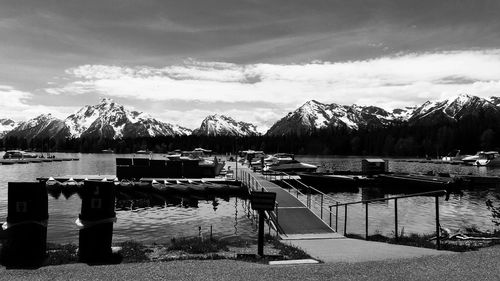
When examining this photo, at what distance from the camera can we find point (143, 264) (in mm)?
10875

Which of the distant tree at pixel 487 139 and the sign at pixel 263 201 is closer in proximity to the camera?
the sign at pixel 263 201

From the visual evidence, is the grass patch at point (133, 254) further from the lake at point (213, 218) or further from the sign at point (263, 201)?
the lake at point (213, 218)

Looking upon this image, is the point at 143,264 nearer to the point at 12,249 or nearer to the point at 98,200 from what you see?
the point at 98,200

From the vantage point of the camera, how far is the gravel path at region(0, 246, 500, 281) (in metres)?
9.54

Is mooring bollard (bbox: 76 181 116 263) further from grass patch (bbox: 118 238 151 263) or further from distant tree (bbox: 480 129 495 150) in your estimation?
distant tree (bbox: 480 129 495 150)

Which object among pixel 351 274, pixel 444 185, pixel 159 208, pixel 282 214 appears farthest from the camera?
pixel 444 185

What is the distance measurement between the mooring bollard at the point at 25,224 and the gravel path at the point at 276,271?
1.29 meters

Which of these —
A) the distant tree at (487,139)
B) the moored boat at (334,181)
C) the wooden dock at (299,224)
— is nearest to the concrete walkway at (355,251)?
the wooden dock at (299,224)

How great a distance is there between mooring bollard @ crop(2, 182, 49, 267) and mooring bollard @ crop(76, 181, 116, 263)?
1022mm

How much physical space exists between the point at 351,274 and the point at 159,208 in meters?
30.3

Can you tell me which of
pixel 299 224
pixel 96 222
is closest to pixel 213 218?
pixel 299 224

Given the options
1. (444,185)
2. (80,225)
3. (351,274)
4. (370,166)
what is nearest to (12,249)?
→ (80,225)

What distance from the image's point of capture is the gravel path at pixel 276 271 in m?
9.54

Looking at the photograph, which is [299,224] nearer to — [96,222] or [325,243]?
[325,243]
